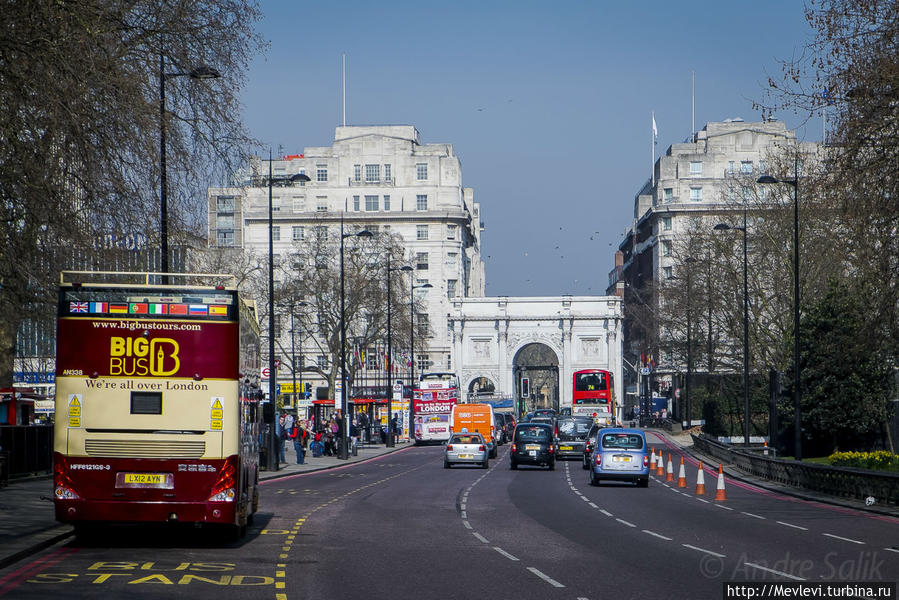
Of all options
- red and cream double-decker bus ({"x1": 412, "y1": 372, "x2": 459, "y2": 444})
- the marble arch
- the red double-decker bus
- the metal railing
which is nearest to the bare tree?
the metal railing

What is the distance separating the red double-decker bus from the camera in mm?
87625

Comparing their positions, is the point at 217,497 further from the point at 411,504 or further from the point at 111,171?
the point at 411,504

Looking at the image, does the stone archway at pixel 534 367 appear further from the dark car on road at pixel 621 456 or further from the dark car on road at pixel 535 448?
the dark car on road at pixel 621 456

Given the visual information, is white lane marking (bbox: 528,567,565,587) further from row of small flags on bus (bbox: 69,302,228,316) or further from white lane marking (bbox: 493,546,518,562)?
row of small flags on bus (bbox: 69,302,228,316)

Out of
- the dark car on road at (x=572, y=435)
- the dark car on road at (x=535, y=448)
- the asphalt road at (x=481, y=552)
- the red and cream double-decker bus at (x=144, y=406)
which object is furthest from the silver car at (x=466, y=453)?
the red and cream double-decker bus at (x=144, y=406)

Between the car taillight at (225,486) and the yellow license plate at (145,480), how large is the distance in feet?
1.91

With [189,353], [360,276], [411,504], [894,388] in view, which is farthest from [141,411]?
[360,276]

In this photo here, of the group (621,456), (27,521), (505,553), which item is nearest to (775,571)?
(505,553)

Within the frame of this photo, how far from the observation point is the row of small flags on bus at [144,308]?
16.9m

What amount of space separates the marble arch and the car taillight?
111 meters

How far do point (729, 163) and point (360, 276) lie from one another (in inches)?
2251

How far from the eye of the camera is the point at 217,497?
16969 mm

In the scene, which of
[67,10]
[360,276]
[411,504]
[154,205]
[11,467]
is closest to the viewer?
[67,10]

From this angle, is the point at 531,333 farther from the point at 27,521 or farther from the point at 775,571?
the point at 775,571
